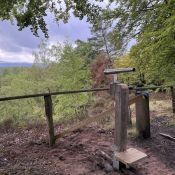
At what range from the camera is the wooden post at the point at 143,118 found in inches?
232

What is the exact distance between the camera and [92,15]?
4719mm

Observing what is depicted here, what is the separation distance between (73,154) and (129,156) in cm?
108

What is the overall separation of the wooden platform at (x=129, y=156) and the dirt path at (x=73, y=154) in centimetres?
25

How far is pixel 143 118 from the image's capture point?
5914 millimetres

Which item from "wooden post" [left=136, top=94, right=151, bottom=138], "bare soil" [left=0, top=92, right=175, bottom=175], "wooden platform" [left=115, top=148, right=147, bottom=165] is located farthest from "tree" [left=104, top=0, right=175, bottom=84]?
"wooden platform" [left=115, top=148, right=147, bottom=165]

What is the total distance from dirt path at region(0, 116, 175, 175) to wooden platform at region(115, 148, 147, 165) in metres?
0.25

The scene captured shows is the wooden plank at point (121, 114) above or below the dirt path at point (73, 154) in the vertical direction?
above

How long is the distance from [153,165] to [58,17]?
2.71 metres

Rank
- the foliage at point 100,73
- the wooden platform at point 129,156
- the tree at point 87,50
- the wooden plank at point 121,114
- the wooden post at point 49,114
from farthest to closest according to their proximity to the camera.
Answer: the tree at point 87,50 < the foliage at point 100,73 < the wooden post at point 49,114 < the wooden plank at point 121,114 < the wooden platform at point 129,156

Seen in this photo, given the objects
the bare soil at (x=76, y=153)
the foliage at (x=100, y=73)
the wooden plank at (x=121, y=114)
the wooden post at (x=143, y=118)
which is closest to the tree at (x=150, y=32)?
the wooden post at (x=143, y=118)

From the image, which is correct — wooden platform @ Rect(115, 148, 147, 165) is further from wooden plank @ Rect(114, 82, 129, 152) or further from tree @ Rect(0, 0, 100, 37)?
tree @ Rect(0, 0, 100, 37)

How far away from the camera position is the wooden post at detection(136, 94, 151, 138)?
5.89 metres

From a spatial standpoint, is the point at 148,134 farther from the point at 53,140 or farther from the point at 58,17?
the point at 58,17

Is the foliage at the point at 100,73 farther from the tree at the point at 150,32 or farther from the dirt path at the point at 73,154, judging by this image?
the dirt path at the point at 73,154
